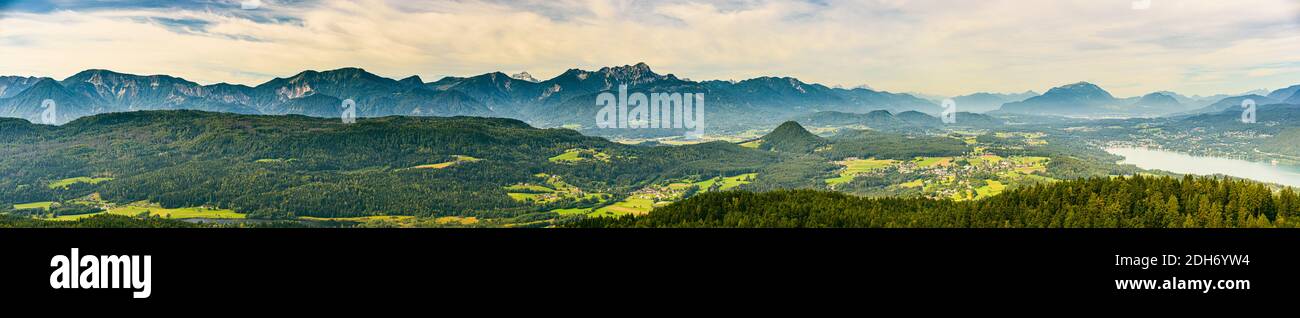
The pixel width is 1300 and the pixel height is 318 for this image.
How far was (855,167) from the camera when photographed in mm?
75250

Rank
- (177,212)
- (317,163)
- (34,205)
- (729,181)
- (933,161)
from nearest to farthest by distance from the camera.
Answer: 1. (177,212)
2. (34,205)
3. (729,181)
4. (317,163)
5. (933,161)

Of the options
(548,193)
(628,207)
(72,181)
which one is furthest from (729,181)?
(72,181)

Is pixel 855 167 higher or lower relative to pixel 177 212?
higher

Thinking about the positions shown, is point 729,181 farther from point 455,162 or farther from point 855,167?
point 455,162

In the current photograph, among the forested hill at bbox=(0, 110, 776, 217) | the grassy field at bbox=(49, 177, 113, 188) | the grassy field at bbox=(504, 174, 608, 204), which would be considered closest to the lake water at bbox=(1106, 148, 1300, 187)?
the forested hill at bbox=(0, 110, 776, 217)

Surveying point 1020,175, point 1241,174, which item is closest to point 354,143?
point 1020,175

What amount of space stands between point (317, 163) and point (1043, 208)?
233ft

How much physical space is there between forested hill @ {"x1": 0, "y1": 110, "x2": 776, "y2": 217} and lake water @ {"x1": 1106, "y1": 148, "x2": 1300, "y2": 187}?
45.7 metres

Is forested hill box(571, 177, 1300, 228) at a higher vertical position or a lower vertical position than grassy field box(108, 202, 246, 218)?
higher

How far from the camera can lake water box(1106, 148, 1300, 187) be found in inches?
2489

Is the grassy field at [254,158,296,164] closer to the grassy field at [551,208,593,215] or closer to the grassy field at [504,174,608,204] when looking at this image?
the grassy field at [504,174,608,204]

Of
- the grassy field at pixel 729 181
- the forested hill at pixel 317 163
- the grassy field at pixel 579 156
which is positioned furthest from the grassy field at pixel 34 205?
the grassy field at pixel 729 181
